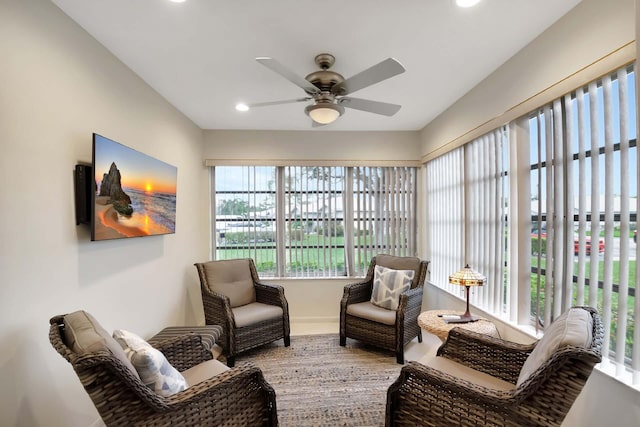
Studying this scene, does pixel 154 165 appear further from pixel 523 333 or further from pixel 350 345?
pixel 523 333

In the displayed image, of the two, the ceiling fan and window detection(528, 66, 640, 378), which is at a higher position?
the ceiling fan

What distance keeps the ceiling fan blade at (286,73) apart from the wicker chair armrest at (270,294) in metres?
2.17

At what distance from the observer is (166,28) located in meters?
1.91

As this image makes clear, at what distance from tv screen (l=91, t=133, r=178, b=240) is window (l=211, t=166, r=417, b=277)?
1372mm

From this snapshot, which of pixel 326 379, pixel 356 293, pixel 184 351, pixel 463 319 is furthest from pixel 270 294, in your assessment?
pixel 463 319

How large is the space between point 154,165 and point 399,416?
2.61 meters

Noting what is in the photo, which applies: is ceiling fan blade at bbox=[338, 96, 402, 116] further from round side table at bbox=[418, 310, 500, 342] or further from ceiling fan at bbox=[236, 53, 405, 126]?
round side table at bbox=[418, 310, 500, 342]

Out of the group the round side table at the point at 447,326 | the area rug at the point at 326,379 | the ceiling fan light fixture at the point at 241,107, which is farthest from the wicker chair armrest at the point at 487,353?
the ceiling fan light fixture at the point at 241,107

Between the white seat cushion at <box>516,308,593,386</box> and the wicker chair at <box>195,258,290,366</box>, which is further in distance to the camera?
the wicker chair at <box>195,258,290,366</box>

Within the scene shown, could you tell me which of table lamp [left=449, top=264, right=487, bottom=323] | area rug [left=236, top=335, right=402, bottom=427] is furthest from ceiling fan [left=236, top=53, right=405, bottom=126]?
area rug [left=236, top=335, right=402, bottom=427]

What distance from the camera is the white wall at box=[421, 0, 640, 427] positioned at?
151 centimetres

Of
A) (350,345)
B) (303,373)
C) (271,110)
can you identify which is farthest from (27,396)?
(271,110)

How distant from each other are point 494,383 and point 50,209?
2648 mm

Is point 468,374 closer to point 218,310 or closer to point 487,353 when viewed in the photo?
point 487,353
